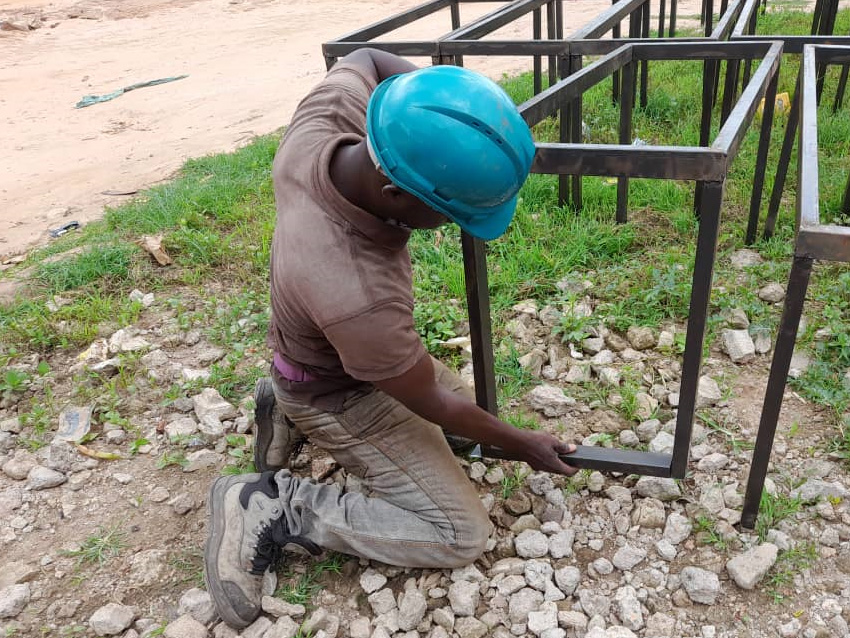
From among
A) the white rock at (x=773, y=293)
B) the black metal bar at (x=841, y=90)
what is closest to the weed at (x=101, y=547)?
the white rock at (x=773, y=293)

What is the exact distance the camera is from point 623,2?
3.37m

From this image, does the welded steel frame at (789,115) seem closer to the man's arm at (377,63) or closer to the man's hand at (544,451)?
the man's arm at (377,63)

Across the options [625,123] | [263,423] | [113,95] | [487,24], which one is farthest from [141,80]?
[263,423]

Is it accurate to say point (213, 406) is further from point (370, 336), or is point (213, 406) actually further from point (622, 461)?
point (622, 461)

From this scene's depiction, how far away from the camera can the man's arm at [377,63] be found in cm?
224

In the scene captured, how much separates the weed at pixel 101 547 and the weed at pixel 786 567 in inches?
69.4

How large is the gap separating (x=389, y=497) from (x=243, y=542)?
41cm

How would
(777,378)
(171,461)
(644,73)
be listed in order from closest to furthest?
(777,378) < (171,461) < (644,73)

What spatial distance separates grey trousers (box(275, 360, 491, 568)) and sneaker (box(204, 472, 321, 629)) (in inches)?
1.7

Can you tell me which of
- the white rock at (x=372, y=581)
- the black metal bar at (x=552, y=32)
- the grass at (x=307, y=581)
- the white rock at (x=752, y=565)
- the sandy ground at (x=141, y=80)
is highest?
the black metal bar at (x=552, y=32)

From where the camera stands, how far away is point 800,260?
4.94 feet

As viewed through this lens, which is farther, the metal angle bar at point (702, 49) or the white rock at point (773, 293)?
the white rock at point (773, 293)

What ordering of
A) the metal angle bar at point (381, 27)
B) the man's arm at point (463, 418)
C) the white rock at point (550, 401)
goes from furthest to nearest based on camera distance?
the metal angle bar at point (381, 27) → the white rock at point (550, 401) → the man's arm at point (463, 418)

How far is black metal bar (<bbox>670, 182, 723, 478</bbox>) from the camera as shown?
1583 millimetres
